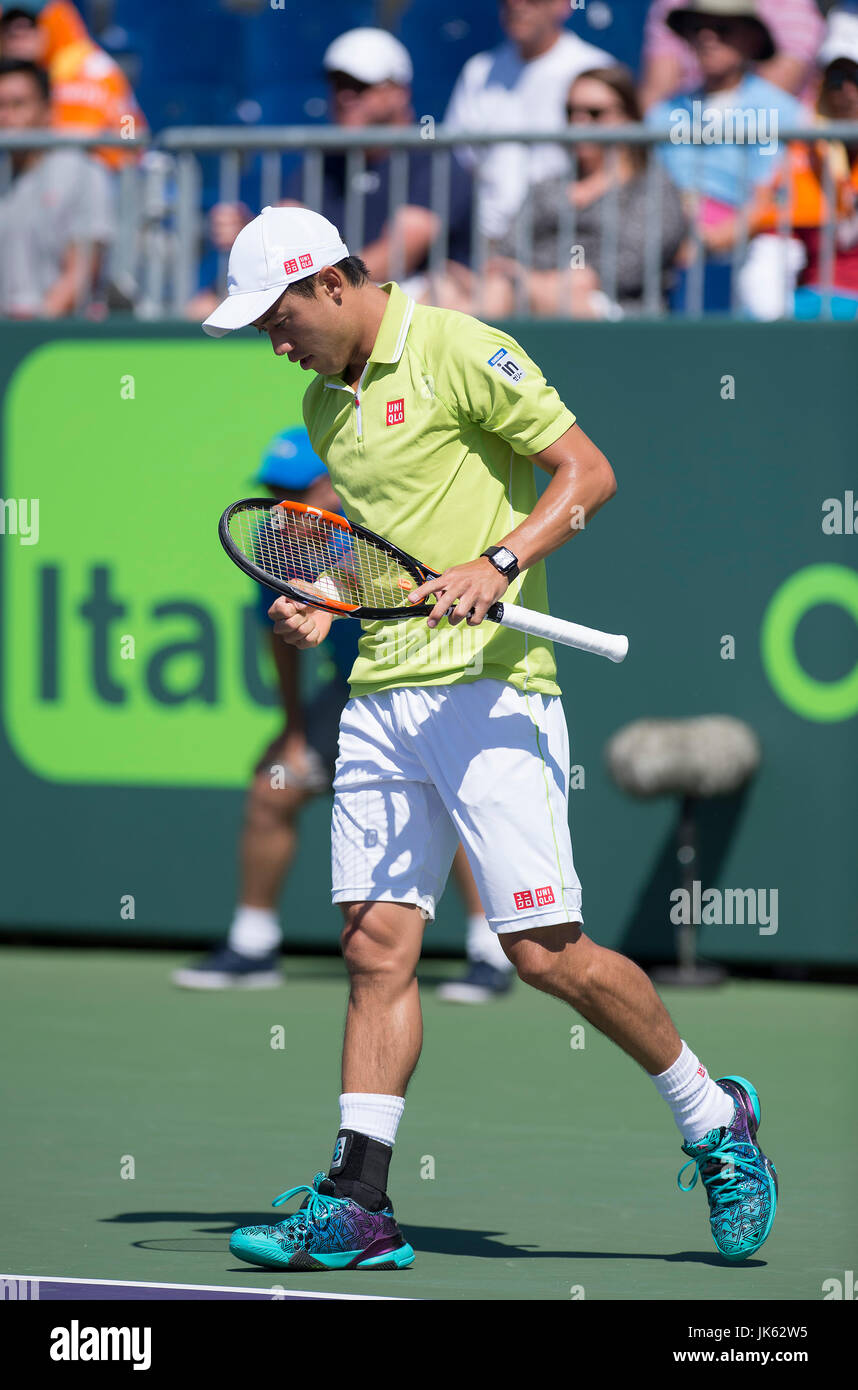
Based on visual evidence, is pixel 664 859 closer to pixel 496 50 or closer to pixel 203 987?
pixel 203 987

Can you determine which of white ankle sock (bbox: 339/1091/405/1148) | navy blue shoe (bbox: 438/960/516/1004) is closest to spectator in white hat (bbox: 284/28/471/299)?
navy blue shoe (bbox: 438/960/516/1004)

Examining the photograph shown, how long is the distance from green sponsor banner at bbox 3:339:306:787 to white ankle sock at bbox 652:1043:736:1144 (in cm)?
416

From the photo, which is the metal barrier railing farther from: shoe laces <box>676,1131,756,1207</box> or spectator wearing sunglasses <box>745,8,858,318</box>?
shoe laces <box>676,1131,756,1207</box>

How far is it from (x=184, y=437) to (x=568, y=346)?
5.13 feet

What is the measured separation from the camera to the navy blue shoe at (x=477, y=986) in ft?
26.0

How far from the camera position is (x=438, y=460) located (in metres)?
4.64

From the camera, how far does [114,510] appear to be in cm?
878

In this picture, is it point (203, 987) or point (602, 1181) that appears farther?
point (203, 987)

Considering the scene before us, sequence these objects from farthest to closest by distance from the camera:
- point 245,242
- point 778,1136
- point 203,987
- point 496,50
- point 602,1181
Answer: point 496,50 → point 203,987 → point 778,1136 → point 602,1181 → point 245,242

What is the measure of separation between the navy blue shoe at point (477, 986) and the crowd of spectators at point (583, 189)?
2.53m

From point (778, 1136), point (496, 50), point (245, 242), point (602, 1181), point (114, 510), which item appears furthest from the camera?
point (496, 50)

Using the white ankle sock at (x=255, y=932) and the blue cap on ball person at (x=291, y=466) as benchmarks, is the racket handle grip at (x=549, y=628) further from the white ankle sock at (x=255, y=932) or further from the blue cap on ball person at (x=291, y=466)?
the white ankle sock at (x=255, y=932)

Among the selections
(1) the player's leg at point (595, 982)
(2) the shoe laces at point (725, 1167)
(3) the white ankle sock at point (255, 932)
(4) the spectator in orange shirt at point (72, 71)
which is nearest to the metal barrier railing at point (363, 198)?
(4) the spectator in orange shirt at point (72, 71)

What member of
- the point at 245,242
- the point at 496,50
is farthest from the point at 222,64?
the point at 245,242
